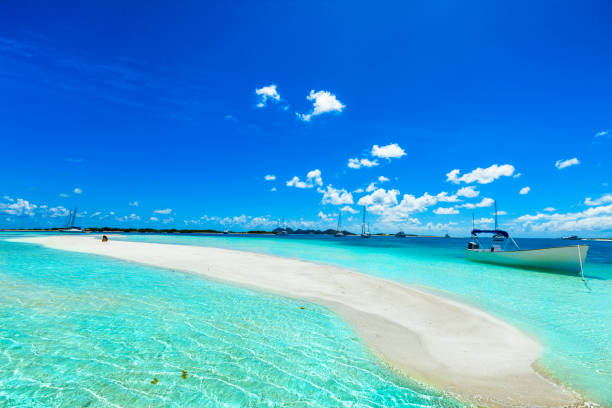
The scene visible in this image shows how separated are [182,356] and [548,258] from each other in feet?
98.0

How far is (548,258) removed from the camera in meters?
23.5

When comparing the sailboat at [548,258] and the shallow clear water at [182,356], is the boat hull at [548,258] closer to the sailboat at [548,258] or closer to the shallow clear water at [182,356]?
the sailboat at [548,258]

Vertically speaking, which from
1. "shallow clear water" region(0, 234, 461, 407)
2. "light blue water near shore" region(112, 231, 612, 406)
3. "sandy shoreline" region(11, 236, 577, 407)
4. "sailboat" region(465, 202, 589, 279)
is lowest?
"shallow clear water" region(0, 234, 461, 407)

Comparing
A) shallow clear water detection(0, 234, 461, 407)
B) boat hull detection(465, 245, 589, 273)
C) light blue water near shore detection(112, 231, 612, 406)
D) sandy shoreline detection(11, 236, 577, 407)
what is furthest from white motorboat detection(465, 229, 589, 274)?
shallow clear water detection(0, 234, 461, 407)

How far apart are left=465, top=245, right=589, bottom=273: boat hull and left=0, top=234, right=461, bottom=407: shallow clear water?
82.1 ft

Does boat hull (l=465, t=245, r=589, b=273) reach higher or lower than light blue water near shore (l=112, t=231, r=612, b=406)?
higher

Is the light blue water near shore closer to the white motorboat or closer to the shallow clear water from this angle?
the white motorboat

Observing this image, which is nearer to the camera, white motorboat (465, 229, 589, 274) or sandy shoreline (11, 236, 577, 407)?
sandy shoreline (11, 236, 577, 407)

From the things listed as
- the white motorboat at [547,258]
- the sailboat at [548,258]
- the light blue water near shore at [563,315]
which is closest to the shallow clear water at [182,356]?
the light blue water near shore at [563,315]

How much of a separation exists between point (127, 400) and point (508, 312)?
12.5m

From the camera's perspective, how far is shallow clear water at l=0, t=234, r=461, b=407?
4246mm

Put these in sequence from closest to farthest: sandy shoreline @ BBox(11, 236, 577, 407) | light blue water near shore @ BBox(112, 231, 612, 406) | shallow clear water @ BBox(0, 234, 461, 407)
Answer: shallow clear water @ BBox(0, 234, 461, 407) → sandy shoreline @ BBox(11, 236, 577, 407) → light blue water near shore @ BBox(112, 231, 612, 406)

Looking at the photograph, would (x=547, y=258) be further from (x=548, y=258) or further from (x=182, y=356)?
(x=182, y=356)

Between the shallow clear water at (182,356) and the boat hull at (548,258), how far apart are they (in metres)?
25.0
